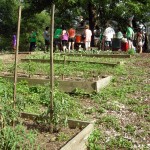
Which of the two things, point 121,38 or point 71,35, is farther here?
point 71,35

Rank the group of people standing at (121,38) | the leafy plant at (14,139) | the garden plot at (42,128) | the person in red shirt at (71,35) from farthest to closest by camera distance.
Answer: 1. the person in red shirt at (71,35)
2. the group of people standing at (121,38)
3. the garden plot at (42,128)
4. the leafy plant at (14,139)

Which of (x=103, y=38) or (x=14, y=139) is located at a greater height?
(x=103, y=38)

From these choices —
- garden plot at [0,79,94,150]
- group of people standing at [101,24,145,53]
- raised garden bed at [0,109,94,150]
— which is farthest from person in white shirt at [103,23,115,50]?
raised garden bed at [0,109,94,150]

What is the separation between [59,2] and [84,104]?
16.8 m

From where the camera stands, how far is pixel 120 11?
24.0 m

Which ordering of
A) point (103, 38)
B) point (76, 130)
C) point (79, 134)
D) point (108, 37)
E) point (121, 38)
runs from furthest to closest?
point (103, 38)
point (108, 37)
point (121, 38)
point (76, 130)
point (79, 134)

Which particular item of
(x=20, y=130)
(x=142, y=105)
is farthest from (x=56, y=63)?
(x=20, y=130)

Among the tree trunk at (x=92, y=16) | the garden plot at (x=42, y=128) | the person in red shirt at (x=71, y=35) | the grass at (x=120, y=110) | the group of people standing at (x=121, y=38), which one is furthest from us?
the tree trunk at (x=92, y=16)

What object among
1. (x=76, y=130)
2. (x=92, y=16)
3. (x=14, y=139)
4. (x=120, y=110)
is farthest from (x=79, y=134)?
(x=92, y=16)

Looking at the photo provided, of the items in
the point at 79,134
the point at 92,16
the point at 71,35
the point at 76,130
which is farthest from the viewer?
the point at 92,16

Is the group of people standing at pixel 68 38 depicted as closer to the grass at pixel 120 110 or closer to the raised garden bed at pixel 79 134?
the grass at pixel 120 110

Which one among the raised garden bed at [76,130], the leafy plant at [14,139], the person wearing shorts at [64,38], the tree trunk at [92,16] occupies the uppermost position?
the tree trunk at [92,16]

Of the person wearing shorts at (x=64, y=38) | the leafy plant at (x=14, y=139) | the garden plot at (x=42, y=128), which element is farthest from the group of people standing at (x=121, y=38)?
the leafy plant at (x=14, y=139)

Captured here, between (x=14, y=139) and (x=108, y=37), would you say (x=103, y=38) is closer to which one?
(x=108, y=37)
